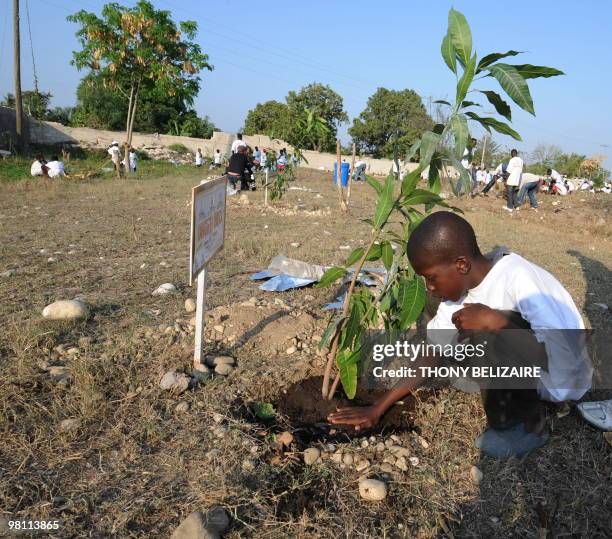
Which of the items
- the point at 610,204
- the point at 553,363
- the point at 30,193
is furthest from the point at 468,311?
the point at 610,204

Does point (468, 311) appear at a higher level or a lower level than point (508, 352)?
higher

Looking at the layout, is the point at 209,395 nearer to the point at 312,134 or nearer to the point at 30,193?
the point at 312,134

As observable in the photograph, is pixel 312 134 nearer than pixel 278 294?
No

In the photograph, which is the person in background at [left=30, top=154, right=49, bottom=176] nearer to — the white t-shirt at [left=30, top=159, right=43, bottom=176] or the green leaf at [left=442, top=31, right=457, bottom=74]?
the white t-shirt at [left=30, top=159, right=43, bottom=176]

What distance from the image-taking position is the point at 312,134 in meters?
6.94

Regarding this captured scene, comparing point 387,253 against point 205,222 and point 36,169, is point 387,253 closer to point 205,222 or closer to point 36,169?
point 205,222

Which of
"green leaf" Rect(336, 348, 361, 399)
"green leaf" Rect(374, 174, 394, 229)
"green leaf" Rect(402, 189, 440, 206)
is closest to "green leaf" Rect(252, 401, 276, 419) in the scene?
"green leaf" Rect(336, 348, 361, 399)

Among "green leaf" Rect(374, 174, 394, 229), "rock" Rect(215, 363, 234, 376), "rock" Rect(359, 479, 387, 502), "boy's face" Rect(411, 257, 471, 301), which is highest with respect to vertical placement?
"green leaf" Rect(374, 174, 394, 229)

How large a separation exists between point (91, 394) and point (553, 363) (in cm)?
195

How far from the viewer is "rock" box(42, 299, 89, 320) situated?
2.86 metres

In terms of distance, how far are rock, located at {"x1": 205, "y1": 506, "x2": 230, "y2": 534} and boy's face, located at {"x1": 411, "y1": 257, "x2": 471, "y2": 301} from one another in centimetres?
109

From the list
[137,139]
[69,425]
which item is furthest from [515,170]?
[137,139]

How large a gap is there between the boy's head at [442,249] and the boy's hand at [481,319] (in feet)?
0.40

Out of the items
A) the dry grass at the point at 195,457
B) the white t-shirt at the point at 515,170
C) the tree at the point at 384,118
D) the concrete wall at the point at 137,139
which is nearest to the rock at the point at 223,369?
the dry grass at the point at 195,457
